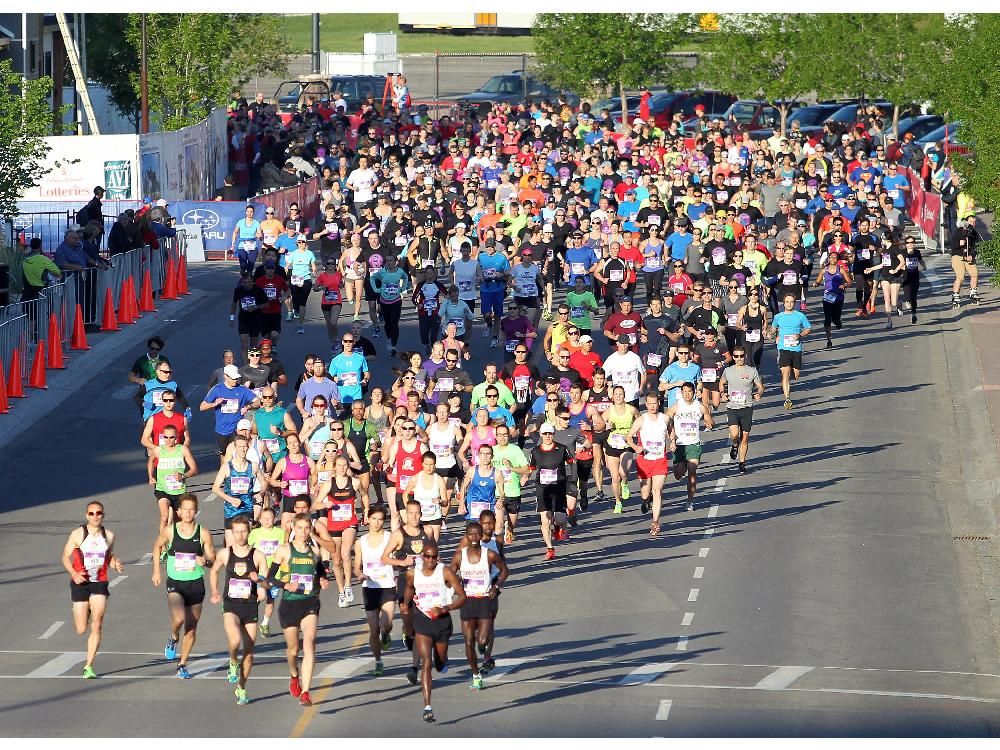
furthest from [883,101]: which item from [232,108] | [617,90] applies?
[232,108]

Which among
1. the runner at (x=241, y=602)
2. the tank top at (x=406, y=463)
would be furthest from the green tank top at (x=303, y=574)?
the tank top at (x=406, y=463)

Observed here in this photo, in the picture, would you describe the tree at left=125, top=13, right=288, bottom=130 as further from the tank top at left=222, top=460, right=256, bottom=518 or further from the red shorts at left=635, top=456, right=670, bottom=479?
the tank top at left=222, top=460, right=256, bottom=518

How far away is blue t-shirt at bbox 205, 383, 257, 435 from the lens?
23.0m

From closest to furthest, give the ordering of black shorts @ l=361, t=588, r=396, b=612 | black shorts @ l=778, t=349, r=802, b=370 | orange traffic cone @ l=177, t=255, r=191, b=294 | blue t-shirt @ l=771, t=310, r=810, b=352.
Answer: black shorts @ l=361, t=588, r=396, b=612
blue t-shirt @ l=771, t=310, r=810, b=352
black shorts @ l=778, t=349, r=802, b=370
orange traffic cone @ l=177, t=255, r=191, b=294

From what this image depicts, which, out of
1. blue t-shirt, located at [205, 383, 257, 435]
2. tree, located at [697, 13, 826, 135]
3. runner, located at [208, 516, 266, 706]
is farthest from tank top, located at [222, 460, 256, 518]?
tree, located at [697, 13, 826, 135]

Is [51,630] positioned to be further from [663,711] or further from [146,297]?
[146,297]

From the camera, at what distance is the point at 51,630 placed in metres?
18.5

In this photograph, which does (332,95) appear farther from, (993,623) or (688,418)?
(993,623)

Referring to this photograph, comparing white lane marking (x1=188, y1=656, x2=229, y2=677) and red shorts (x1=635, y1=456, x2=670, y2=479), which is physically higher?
red shorts (x1=635, y1=456, x2=670, y2=479)

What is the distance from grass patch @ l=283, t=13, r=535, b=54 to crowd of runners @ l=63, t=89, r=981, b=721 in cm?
5538

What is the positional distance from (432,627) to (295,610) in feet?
3.56

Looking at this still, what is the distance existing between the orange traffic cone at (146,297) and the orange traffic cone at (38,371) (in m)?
6.30

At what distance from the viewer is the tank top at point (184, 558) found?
17062 millimetres

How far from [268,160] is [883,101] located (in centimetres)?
2162
